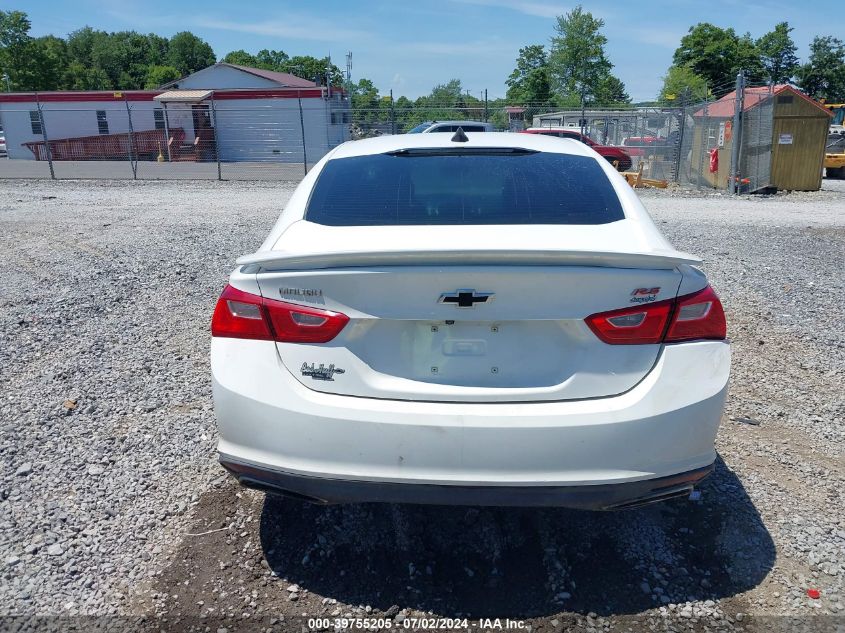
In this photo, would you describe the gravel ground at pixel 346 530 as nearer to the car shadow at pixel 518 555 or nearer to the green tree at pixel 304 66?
the car shadow at pixel 518 555

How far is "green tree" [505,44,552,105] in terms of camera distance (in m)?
67.0

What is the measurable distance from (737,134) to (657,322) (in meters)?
17.4

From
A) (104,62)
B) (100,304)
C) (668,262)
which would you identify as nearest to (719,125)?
(100,304)

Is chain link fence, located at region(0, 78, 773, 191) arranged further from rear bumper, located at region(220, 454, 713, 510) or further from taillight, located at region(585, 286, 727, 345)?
rear bumper, located at region(220, 454, 713, 510)

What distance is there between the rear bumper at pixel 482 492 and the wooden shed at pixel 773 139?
58.0ft

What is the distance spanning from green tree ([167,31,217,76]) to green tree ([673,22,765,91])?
69.2 m

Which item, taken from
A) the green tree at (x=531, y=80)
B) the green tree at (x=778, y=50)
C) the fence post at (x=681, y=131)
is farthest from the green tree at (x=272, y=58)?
the fence post at (x=681, y=131)

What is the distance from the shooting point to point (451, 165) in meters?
3.49

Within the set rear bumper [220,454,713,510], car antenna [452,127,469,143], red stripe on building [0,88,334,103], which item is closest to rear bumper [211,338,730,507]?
rear bumper [220,454,713,510]

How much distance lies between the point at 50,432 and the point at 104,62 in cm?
10570

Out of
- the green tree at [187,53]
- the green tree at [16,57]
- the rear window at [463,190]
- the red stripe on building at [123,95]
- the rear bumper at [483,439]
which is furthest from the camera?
the green tree at [187,53]

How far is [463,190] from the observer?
3271 millimetres

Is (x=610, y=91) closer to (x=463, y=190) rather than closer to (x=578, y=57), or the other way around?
(x=578, y=57)

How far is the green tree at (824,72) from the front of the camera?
77188mm
